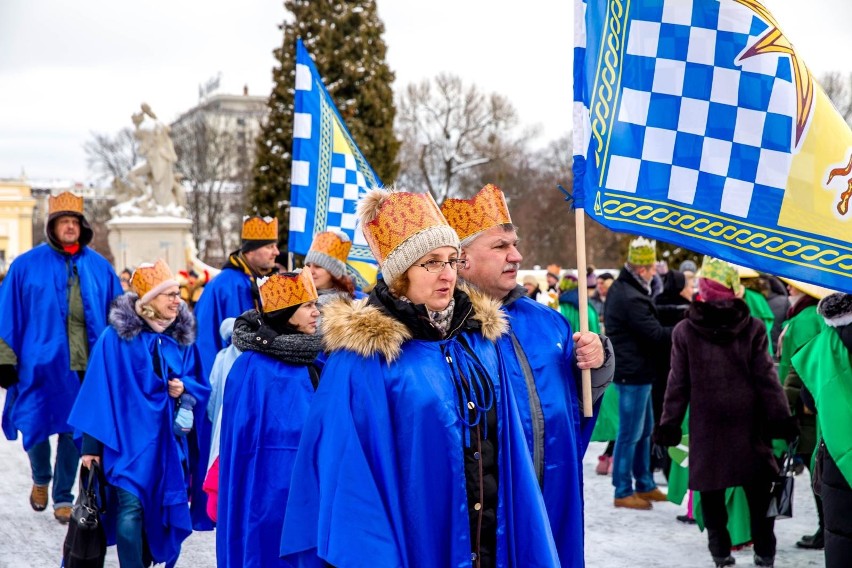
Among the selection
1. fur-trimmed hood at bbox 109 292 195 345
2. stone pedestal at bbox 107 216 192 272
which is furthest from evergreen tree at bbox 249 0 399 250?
fur-trimmed hood at bbox 109 292 195 345

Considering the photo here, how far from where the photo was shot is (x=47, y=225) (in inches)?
329

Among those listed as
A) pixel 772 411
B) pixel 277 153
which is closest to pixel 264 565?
pixel 772 411

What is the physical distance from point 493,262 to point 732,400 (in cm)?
314

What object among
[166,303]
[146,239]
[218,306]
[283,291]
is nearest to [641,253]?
[218,306]

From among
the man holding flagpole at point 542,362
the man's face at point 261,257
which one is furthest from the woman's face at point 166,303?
the man holding flagpole at point 542,362

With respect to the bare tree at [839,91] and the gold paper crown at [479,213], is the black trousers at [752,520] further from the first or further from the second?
the bare tree at [839,91]

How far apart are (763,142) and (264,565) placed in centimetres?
284

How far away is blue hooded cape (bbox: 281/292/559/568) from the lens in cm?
330

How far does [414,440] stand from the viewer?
3.35m

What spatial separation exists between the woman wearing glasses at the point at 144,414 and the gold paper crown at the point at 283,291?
1160 millimetres

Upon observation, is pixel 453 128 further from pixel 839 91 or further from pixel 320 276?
pixel 320 276

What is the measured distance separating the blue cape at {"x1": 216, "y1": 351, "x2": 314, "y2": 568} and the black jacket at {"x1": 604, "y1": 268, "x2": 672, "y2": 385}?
4.14 m

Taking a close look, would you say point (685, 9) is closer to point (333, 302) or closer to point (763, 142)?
point (763, 142)

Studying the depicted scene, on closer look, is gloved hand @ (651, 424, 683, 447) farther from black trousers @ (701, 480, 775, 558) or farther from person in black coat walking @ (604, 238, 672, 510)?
person in black coat walking @ (604, 238, 672, 510)
